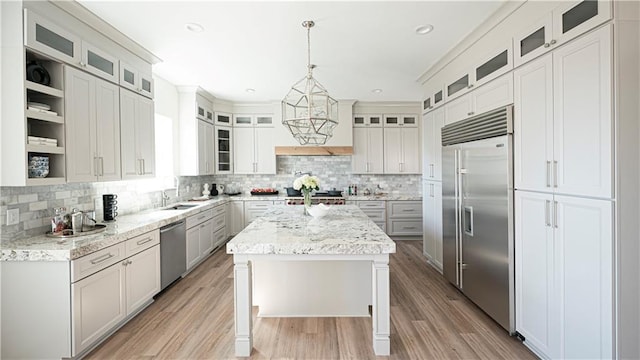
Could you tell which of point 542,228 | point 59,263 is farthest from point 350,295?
point 59,263

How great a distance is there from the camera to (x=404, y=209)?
583cm

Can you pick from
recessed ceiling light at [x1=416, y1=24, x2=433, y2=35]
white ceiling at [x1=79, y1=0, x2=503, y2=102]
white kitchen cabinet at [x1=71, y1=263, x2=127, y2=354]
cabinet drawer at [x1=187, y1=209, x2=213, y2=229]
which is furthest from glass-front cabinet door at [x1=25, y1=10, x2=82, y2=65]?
recessed ceiling light at [x1=416, y1=24, x2=433, y2=35]

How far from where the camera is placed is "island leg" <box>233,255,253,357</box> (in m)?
2.20

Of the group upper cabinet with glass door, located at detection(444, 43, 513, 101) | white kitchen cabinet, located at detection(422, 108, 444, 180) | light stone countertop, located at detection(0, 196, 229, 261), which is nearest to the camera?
light stone countertop, located at detection(0, 196, 229, 261)

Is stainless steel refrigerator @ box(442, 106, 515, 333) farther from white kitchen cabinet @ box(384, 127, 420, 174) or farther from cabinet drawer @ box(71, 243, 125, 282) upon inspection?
A: cabinet drawer @ box(71, 243, 125, 282)

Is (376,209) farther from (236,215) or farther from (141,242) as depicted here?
(141,242)

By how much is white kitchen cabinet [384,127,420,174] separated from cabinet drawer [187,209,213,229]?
3.56 m

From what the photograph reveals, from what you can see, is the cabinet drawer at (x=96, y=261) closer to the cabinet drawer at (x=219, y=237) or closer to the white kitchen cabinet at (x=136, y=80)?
the white kitchen cabinet at (x=136, y=80)

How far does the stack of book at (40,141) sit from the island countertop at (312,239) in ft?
5.28

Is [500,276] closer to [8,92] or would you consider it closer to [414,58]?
[414,58]

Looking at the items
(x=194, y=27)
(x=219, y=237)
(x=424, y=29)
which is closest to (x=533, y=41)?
(x=424, y=29)

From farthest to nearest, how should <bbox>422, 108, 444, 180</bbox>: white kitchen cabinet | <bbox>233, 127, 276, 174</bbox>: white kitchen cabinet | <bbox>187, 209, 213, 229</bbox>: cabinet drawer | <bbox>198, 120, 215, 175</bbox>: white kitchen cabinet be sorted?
<bbox>233, 127, 276, 174</bbox>: white kitchen cabinet → <bbox>198, 120, 215, 175</bbox>: white kitchen cabinet → <bbox>187, 209, 213, 229</bbox>: cabinet drawer → <bbox>422, 108, 444, 180</bbox>: white kitchen cabinet

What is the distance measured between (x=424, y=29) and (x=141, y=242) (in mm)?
3448

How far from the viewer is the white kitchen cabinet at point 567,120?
5.51 ft
